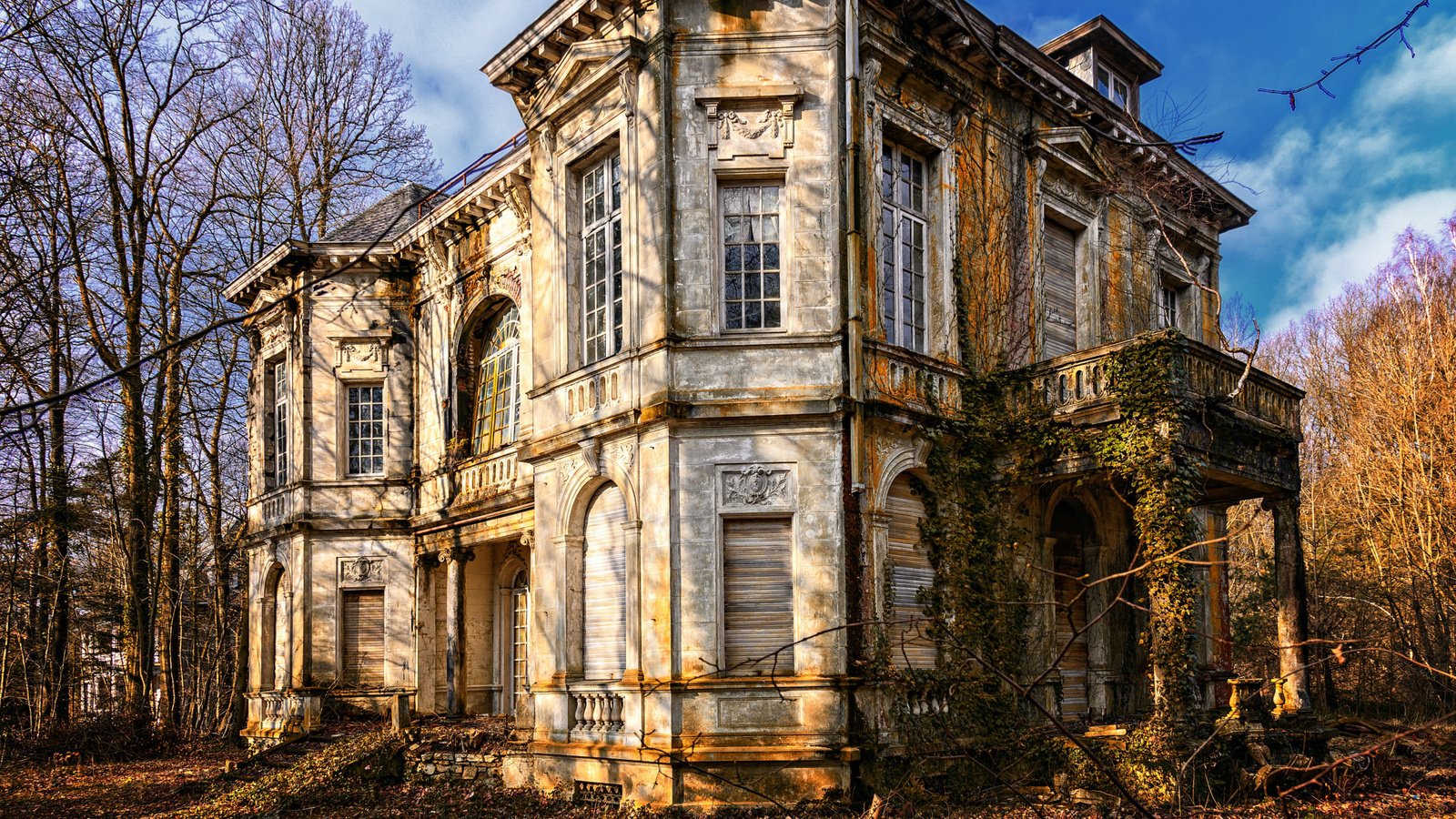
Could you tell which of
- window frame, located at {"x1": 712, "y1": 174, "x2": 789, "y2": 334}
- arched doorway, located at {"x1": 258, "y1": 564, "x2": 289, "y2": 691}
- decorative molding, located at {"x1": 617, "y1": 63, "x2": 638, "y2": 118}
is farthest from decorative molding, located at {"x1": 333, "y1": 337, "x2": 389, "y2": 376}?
window frame, located at {"x1": 712, "y1": 174, "x2": 789, "y2": 334}

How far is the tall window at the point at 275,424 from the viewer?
23.3 metres

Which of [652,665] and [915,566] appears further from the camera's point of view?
[915,566]

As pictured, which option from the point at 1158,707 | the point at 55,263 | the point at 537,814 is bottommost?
the point at 537,814

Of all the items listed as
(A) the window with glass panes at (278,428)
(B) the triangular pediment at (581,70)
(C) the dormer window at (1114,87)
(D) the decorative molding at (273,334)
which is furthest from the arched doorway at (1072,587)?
(D) the decorative molding at (273,334)

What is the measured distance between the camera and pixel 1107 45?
19.7 m

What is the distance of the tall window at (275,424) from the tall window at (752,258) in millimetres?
12996

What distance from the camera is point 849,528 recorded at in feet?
42.9

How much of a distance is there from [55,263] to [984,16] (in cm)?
1203

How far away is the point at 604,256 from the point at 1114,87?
10.5 meters

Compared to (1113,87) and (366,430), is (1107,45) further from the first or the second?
(366,430)

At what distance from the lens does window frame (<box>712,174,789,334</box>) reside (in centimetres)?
1362

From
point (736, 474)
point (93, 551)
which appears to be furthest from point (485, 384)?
point (93, 551)

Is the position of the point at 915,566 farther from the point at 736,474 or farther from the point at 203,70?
the point at 203,70

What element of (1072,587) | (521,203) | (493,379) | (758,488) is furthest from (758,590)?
(493,379)
